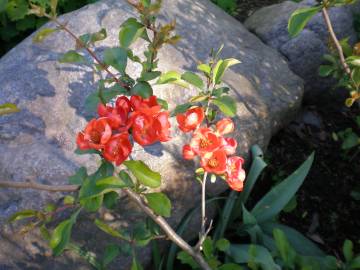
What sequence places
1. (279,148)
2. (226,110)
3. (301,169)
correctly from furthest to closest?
1. (279,148)
2. (301,169)
3. (226,110)

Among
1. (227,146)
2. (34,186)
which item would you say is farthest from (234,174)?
(34,186)

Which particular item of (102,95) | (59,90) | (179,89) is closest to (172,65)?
(179,89)

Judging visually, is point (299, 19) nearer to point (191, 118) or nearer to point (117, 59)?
point (191, 118)

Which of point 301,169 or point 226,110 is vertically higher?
point 226,110

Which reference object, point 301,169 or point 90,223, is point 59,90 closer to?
point 90,223

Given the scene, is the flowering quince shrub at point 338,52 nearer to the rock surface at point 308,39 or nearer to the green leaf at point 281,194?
the green leaf at point 281,194

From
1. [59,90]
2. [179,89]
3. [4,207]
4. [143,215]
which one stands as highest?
[179,89]

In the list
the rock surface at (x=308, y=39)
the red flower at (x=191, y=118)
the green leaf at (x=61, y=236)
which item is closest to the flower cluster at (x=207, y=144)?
the red flower at (x=191, y=118)

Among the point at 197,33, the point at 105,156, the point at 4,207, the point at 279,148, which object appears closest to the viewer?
the point at 105,156
